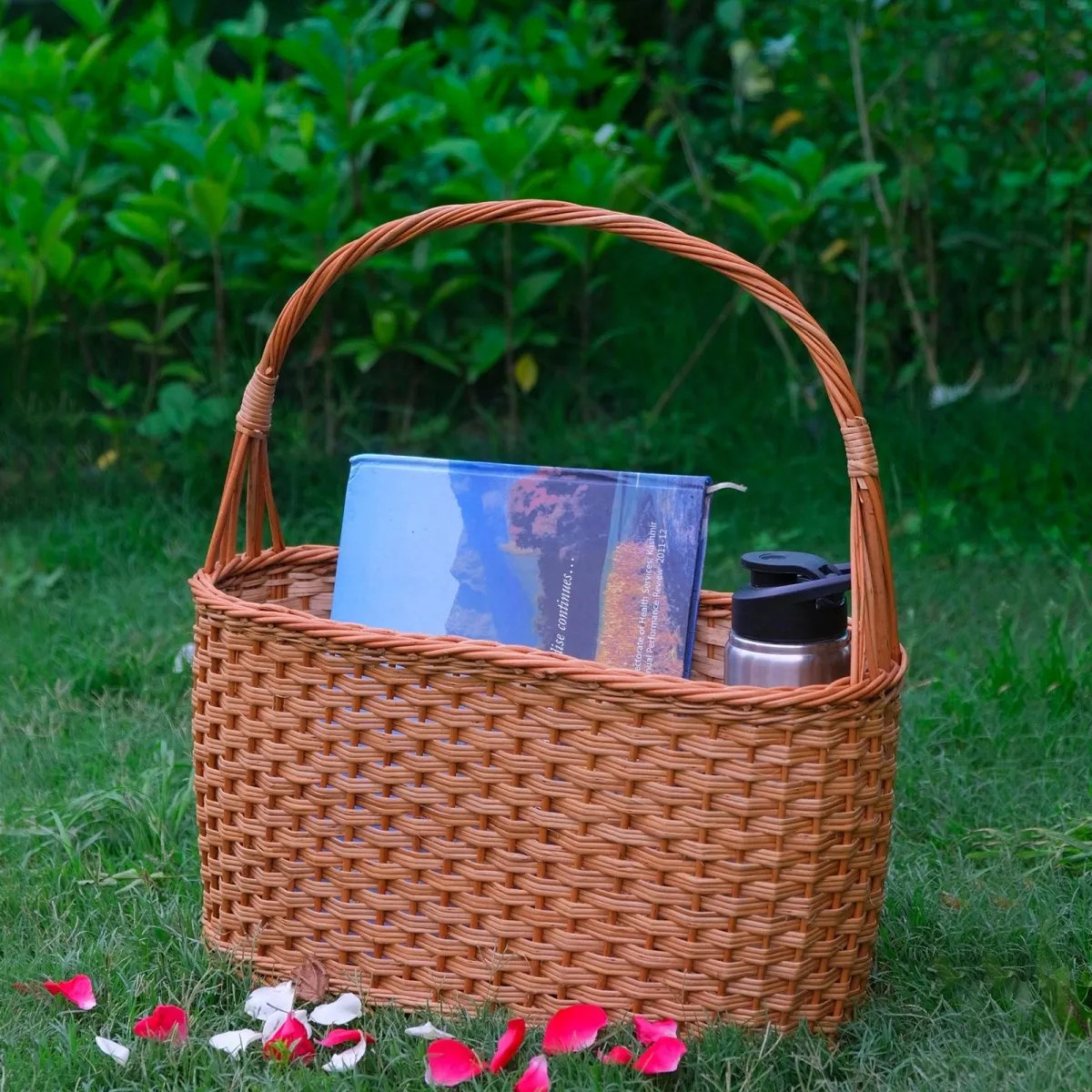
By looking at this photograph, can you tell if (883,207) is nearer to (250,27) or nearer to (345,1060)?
(250,27)

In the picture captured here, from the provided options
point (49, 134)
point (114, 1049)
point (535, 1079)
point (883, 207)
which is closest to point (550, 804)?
point (535, 1079)

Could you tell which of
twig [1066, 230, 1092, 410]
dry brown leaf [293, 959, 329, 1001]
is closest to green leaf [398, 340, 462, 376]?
twig [1066, 230, 1092, 410]

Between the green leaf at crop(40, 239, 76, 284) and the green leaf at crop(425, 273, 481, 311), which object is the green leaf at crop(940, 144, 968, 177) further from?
the green leaf at crop(40, 239, 76, 284)

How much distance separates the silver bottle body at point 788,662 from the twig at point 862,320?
1.91 metres

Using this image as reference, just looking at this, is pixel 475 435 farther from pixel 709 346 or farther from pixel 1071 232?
pixel 1071 232

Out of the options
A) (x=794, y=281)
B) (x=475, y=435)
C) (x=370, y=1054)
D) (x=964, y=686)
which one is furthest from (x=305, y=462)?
(x=370, y=1054)

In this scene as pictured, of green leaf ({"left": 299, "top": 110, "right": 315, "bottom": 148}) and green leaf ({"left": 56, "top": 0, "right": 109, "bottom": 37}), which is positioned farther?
green leaf ({"left": 56, "top": 0, "right": 109, "bottom": 37})

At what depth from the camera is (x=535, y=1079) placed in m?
1.24

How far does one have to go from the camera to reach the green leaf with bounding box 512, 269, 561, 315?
3039mm

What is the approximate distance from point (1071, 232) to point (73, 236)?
2256 mm

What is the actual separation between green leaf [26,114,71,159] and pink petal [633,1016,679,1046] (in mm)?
2440

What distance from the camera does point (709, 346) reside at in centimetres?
330

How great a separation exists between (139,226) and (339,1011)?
78.0 inches

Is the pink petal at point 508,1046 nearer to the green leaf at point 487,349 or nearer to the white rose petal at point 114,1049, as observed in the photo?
the white rose petal at point 114,1049
